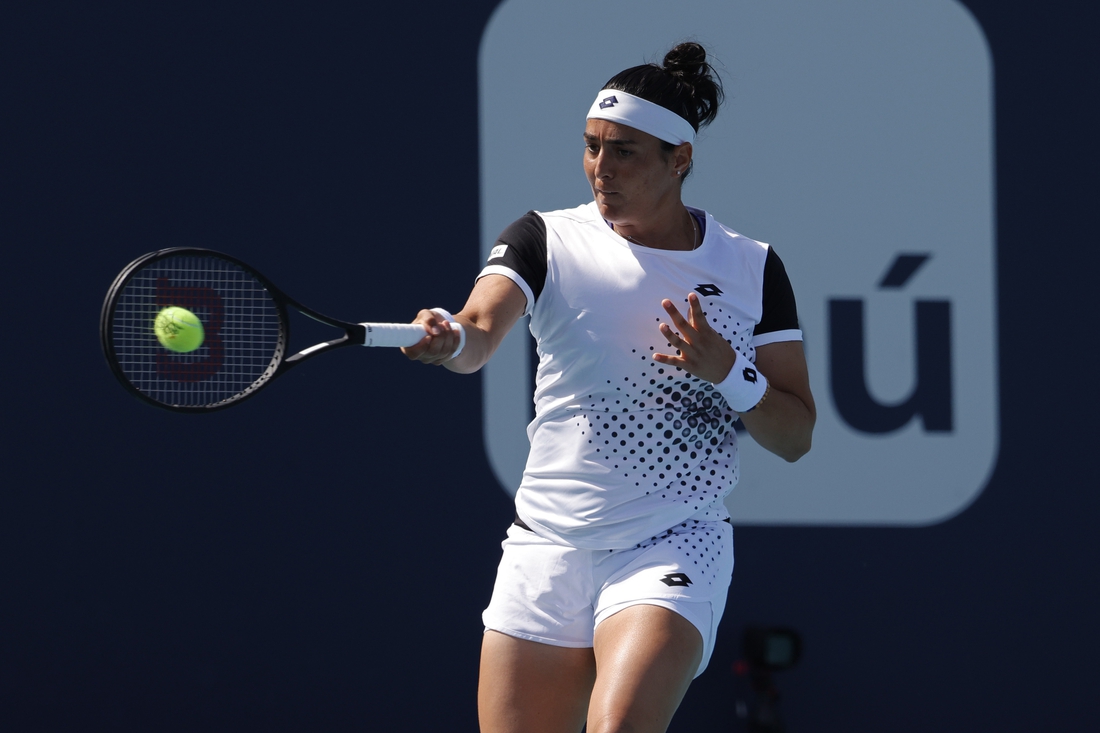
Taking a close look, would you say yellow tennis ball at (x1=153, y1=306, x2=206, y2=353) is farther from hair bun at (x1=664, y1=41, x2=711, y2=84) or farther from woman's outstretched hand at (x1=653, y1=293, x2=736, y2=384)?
hair bun at (x1=664, y1=41, x2=711, y2=84)

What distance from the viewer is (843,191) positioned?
4035 mm

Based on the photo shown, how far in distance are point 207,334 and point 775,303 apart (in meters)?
1.22

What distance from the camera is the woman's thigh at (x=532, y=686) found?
86.9 inches

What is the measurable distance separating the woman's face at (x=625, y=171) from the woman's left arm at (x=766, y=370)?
0.73 feet

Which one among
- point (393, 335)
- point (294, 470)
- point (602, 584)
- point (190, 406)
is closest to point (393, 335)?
point (393, 335)

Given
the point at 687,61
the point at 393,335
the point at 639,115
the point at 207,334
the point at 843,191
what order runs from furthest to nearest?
the point at 843,191, the point at 207,334, the point at 687,61, the point at 639,115, the point at 393,335

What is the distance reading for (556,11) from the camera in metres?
3.97

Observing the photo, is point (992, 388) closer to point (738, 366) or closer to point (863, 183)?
point (863, 183)

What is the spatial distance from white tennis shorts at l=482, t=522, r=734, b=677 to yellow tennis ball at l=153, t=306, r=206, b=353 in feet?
2.63

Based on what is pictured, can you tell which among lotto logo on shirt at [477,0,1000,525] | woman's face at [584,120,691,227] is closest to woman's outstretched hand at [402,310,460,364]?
woman's face at [584,120,691,227]

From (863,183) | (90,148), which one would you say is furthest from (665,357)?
(90,148)

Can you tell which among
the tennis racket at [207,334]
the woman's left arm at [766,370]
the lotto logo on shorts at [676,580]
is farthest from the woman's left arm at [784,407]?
the tennis racket at [207,334]

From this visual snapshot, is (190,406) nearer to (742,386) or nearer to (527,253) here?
(527,253)

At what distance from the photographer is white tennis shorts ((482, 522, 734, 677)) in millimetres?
2201
